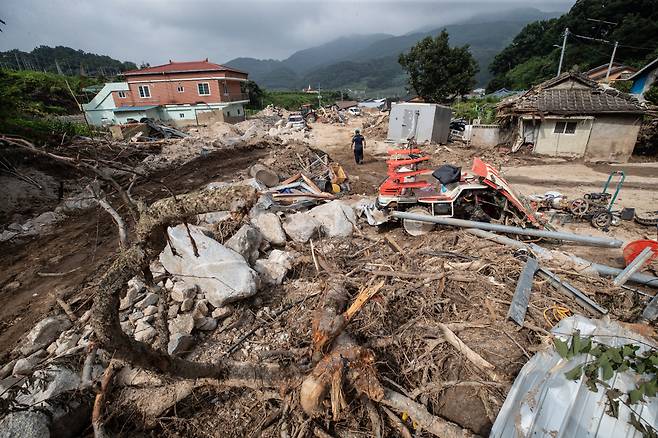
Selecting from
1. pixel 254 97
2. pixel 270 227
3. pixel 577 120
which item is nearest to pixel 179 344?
pixel 270 227

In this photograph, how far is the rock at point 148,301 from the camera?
408 cm

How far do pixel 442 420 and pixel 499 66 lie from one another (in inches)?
3105

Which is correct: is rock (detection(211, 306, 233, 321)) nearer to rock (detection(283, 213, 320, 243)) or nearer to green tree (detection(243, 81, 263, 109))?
rock (detection(283, 213, 320, 243))

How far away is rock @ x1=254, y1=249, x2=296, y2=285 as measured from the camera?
191 inches

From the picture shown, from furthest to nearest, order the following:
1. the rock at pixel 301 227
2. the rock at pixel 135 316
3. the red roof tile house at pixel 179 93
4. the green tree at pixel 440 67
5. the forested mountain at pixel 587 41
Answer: the forested mountain at pixel 587 41, the green tree at pixel 440 67, the red roof tile house at pixel 179 93, the rock at pixel 301 227, the rock at pixel 135 316

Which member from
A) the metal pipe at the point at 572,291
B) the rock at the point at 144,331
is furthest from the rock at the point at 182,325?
the metal pipe at the point at 572,291

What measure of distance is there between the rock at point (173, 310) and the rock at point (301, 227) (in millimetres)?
2465

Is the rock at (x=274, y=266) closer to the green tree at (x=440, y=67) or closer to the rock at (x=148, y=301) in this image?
the rock at (x=148, y=301)

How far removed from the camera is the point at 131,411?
2.92m

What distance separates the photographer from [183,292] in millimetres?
4102

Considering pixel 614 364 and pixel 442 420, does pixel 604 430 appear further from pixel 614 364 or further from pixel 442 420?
pixel 442 420

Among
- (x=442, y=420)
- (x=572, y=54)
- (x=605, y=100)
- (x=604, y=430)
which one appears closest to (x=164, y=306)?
(x=442, y=420)

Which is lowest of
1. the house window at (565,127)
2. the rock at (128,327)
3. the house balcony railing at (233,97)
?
the rock at (128,327)

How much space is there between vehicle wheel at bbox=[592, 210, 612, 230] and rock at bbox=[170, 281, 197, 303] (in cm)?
848
